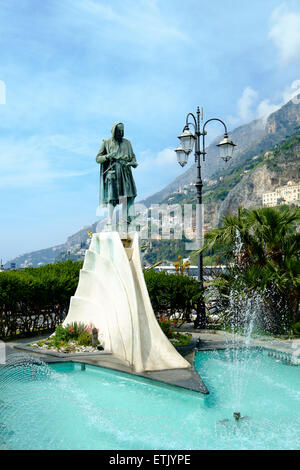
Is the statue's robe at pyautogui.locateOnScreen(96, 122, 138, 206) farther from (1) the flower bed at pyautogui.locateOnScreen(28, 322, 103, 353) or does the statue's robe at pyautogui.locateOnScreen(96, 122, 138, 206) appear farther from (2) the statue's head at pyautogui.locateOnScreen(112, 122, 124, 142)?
(1) the flower bed at pyautogui.locateOnScreen(28, 322, 103, 353)

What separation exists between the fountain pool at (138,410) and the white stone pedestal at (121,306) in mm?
616

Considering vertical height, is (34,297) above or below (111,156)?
below

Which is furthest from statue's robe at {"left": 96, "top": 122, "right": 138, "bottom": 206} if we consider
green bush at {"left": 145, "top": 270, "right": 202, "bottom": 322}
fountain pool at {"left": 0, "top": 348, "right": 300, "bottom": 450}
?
fountain pool at {"left": 0, "top": 348, "right": 300, "bottom": 450}

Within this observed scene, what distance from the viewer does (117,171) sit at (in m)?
8.58

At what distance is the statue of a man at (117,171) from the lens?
8.57 meters

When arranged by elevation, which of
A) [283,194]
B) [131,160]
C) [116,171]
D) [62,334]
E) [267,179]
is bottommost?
[62,334]

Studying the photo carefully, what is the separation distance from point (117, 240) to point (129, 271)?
0.80 meters

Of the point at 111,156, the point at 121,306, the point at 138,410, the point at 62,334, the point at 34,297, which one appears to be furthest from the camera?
the point at 34,297

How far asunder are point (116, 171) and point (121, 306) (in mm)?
3093

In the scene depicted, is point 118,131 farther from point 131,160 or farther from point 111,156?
point 131,160

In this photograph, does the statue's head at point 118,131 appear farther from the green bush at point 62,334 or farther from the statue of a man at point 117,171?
the green bush at point 62,334

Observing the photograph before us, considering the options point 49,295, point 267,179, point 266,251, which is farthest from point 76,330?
point 267,179

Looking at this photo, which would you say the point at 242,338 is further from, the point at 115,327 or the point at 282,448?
the point at 282,448

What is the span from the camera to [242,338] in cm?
1001
